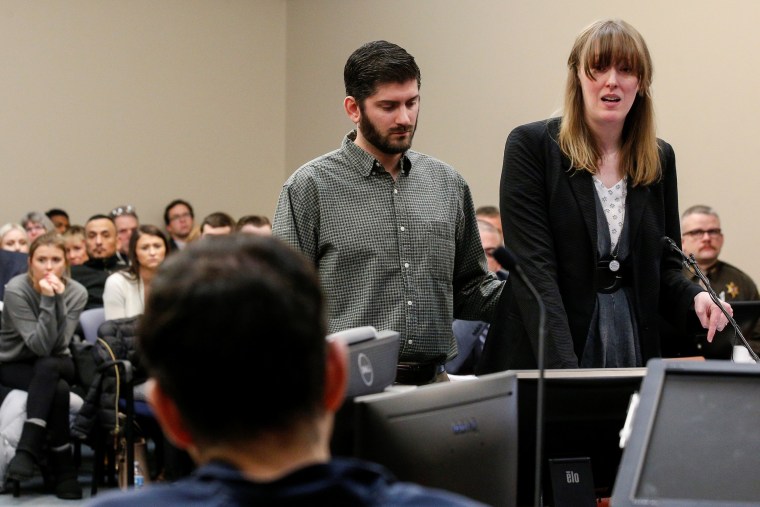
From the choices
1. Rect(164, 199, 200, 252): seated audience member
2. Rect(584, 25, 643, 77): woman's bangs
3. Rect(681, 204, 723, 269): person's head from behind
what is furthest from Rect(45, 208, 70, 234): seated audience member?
Rect(584, 25, 643, 77): woman's bangs

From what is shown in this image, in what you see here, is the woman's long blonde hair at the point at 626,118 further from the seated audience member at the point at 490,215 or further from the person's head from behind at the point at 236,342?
the seated audience member at the point at 490,215

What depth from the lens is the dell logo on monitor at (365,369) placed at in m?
1.80

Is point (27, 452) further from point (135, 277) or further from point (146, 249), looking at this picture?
point (146, 249)

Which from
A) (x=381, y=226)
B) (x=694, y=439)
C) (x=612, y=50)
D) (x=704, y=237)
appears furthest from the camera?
(x=704, y=237)

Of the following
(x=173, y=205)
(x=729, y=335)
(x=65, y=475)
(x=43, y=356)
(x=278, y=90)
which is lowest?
(x=65, y=475)

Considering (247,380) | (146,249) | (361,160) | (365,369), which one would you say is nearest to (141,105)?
(146,249)

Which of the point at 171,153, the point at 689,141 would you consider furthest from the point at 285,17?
the point at 689,141

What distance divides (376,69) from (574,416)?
3.82ft

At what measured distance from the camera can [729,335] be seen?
4328mm

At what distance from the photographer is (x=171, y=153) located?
10562mm

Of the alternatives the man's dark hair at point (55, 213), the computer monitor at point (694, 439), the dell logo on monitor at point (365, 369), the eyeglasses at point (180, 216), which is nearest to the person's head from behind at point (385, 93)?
the dell logo on monitor at point (365, 369)

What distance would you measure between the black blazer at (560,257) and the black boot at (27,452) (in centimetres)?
368

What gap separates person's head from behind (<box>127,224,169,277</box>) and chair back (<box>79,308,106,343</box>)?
0.34 meters

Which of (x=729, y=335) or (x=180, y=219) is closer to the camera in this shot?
(x=729, y=335)
